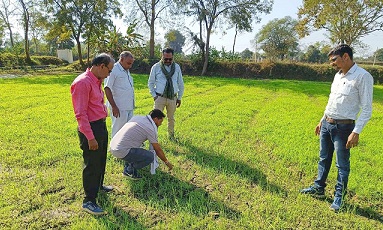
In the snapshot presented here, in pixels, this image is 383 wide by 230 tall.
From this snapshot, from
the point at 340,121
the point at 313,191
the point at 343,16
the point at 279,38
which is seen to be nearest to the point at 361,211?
the point at 313,191

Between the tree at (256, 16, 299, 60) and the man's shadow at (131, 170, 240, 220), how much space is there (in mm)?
39105

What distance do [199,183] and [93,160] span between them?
1.51 meters

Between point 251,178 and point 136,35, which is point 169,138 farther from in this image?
point 136,35

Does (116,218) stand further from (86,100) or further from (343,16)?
(343,16)

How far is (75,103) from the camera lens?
2.66 meters

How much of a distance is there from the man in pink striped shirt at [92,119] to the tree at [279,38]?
131 ft

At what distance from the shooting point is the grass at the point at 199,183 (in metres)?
2.90

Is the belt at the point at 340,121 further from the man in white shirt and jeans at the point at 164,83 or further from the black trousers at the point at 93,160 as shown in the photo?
the man in white shirt and jeans at the point at 164,83

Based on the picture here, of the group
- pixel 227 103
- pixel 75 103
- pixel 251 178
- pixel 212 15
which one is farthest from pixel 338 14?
pixel 75 103

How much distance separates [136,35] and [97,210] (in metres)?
24.9

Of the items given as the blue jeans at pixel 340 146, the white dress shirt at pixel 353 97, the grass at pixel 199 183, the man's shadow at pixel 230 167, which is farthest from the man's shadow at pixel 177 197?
the white dress shirt at pixel 353 97

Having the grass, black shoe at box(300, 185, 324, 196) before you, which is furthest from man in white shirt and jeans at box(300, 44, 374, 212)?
the grass

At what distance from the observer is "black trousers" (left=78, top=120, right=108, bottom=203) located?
286 centimetres

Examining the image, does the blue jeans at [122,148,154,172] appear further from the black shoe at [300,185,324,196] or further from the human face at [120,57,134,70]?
the black shoe at [300,185,324,196]
